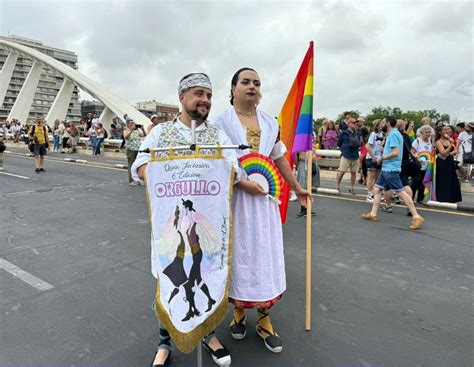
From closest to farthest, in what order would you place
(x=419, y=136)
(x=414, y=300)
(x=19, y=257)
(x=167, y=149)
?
(x=167, y=149), (x=414, y=300), (x=19, y=257), (x=419, y=136)

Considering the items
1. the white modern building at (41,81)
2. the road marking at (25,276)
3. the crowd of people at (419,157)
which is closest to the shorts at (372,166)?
the crowd of people at (419,157)

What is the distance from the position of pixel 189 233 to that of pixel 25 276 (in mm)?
2505

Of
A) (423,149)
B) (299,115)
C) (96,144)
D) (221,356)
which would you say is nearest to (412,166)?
(423,149)

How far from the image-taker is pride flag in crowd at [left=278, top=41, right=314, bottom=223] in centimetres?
296

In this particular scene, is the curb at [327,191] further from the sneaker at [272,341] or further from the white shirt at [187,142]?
the white shirt at [187,142]

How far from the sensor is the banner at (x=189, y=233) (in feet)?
6.36

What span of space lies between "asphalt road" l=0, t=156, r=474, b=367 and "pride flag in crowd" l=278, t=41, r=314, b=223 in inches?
40.6

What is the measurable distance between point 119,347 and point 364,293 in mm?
2177

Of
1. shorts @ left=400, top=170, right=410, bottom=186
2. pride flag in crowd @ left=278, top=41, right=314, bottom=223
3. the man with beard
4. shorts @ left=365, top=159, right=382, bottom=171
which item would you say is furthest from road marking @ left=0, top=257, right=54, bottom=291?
shorts @ left=365, top=159, right=382, bottom=171

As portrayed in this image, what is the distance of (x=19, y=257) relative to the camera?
13.1 feet

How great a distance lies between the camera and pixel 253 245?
2258 mm

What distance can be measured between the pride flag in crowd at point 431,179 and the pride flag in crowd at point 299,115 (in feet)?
18.6

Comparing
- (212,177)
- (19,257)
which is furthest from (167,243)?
(19,257)

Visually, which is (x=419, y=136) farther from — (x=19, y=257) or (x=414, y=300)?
(x=19, y=257)
